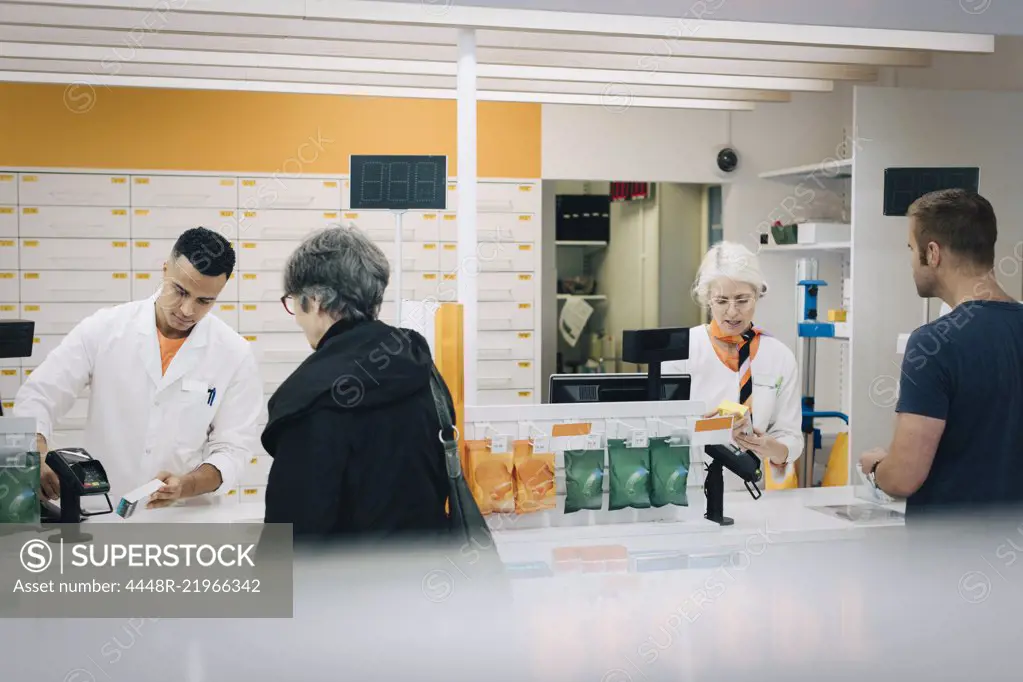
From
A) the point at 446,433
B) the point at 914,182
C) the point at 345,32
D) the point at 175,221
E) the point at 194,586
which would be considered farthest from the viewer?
the point at 175,221

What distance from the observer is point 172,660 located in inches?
77.7

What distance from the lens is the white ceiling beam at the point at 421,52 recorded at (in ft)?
11.8

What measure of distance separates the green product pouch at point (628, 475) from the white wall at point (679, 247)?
4252 mm

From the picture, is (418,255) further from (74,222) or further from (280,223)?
(74,222)

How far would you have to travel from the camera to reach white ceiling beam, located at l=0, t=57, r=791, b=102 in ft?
13.9

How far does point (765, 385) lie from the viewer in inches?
149

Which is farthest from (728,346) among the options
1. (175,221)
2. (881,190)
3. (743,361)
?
(175,221)

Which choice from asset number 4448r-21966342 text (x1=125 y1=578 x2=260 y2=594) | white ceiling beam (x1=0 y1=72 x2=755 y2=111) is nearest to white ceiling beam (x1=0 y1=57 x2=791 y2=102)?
white ceiling beam (x1=0 y1=72 x2=755 y2=111)

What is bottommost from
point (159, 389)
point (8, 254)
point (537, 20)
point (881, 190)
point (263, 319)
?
point (159, 389)

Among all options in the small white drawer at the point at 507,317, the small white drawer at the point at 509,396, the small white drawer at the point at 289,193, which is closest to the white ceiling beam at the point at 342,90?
the small white drawer at the point at 289,193

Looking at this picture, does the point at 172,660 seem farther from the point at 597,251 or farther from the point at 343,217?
the point at 597,251

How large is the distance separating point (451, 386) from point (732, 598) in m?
1.00

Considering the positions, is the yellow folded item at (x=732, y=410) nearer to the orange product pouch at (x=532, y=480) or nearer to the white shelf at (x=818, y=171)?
the orange product pouch at (x=532, y=480)

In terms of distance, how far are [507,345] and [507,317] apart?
0.18m
